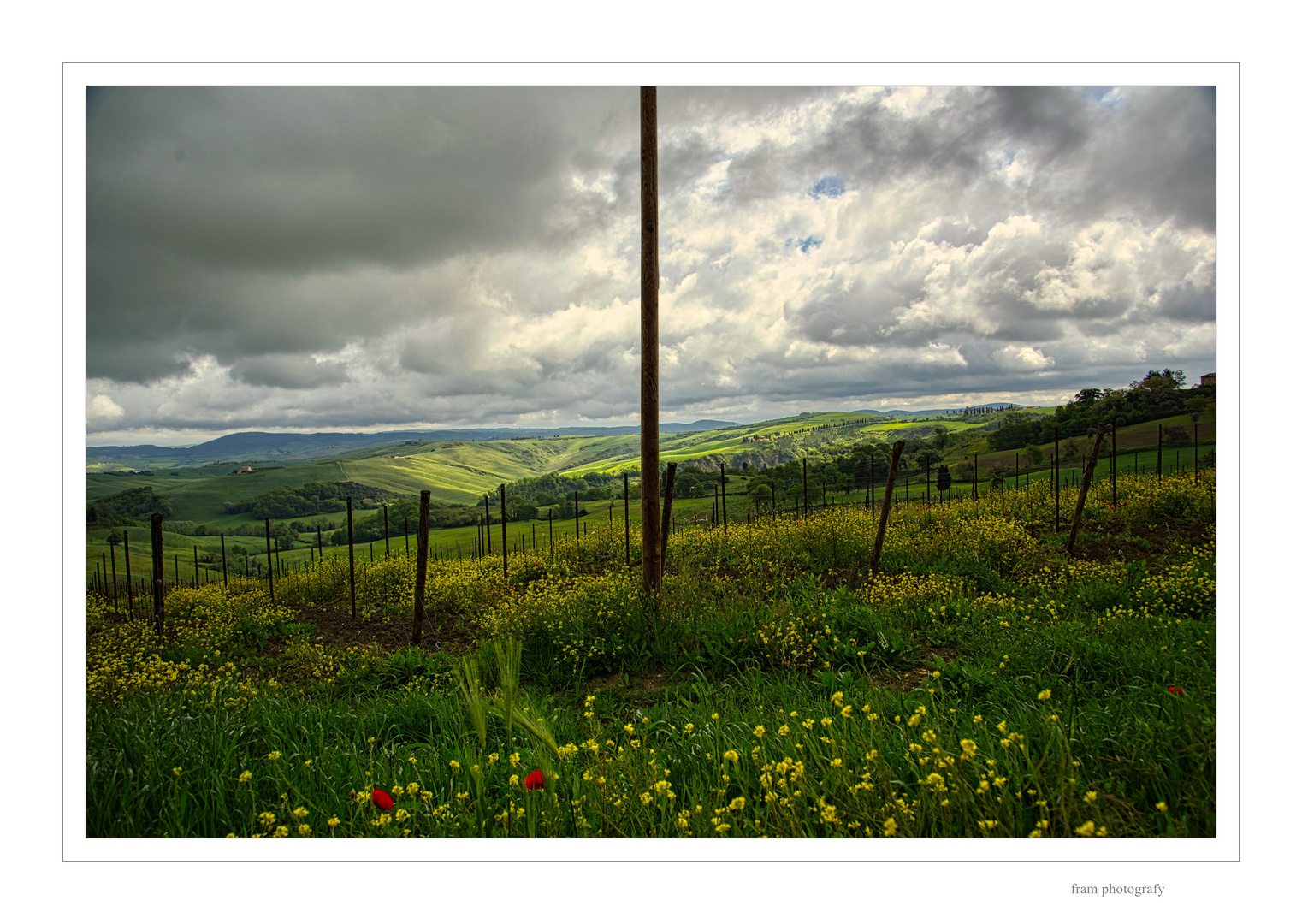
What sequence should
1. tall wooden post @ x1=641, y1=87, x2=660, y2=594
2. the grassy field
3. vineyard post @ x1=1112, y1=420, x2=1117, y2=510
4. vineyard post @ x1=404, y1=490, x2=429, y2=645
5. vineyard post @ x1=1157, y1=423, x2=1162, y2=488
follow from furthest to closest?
1. vineyard post @ x1=1112, y1=420, x2=1117, y2=510
2. vineyard post @ x1=1157, y1=423, x2=1162, y2=488
3. vineyard post @ x1=404, y1=490, x2=429, y2=645
4. tall wooden post @ x1=641, y1=87, x2=660, y2=594
5. the grassy field

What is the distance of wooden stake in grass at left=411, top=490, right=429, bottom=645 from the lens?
5.01 m

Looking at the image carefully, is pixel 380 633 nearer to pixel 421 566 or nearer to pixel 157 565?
pixel 421 566

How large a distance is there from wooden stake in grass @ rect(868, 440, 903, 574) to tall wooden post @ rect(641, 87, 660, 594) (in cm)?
290

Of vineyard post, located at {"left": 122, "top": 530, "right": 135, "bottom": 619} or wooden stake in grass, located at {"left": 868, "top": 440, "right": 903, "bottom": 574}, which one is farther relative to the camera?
wooden stake in grass, located at {"left": 868, "top": 440, "right": 903, "bottom": 574}

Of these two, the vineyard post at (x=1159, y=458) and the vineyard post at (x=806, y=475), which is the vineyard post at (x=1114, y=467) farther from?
the vineyard post at (x=806, y=475)

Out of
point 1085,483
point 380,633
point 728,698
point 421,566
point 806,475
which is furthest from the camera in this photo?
point 806,475

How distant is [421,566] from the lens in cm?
518

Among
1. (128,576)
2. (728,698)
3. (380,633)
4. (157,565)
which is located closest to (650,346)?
(728,698)

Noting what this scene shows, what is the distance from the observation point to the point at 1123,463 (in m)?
6.69

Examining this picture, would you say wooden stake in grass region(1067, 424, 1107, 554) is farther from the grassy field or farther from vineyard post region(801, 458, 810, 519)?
vineyard post region(801, 458, 810, 519)

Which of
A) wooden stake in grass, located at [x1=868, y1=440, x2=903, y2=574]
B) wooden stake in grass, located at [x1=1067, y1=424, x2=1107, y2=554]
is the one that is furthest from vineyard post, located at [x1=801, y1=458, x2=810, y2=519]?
wooden stake in grass, located at [x1=1067, y1=424, x2=1107, y2=554]
